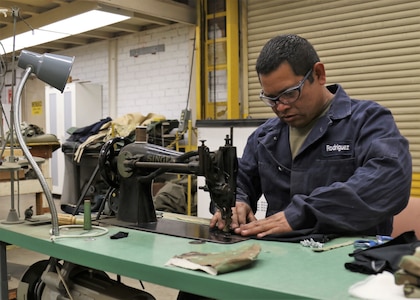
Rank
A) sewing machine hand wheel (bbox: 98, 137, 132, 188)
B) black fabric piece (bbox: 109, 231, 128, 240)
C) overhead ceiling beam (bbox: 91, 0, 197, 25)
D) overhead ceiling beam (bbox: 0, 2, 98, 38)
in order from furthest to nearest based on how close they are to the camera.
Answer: overhead ceiling beam (bbox: 91, 0, 197, 25), overhead ceiling beam (bbox: 0, 2, 98, 38), sewing machine hand wheel (bbox: 98, 137, 132, 188), black fabric piece (bbox: 109, 231, 128, 240)

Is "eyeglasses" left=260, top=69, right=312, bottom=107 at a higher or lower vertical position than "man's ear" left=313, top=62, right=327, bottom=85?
lower

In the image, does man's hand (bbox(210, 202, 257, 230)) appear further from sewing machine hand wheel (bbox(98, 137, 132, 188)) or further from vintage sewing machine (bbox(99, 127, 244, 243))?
sewing machine hand wheel (bbox(98, 137, 132, 188))

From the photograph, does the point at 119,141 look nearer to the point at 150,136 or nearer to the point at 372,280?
the point at 372,280

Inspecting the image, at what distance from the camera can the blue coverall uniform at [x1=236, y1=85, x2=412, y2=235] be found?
4.56 feet

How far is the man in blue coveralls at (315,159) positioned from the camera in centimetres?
140

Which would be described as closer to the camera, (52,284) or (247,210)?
(52,284)

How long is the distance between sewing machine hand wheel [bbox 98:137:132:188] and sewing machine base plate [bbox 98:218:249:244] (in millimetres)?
159

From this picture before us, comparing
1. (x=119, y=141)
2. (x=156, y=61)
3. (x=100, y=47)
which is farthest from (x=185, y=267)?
(x=100, y=47)

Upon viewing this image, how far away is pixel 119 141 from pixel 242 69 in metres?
3.54

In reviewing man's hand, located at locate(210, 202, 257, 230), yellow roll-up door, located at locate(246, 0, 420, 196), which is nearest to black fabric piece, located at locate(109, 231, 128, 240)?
man's hand, located at locate(210, 202, 257, 230)

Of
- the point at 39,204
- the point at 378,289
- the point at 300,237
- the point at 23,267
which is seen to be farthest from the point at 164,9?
the point at 378,289

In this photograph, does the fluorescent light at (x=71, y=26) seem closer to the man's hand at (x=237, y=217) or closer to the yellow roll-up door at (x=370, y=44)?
the yellow roll-up door at (x=370, y=44)

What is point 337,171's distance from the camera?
1.64 m

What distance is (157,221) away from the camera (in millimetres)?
1798
